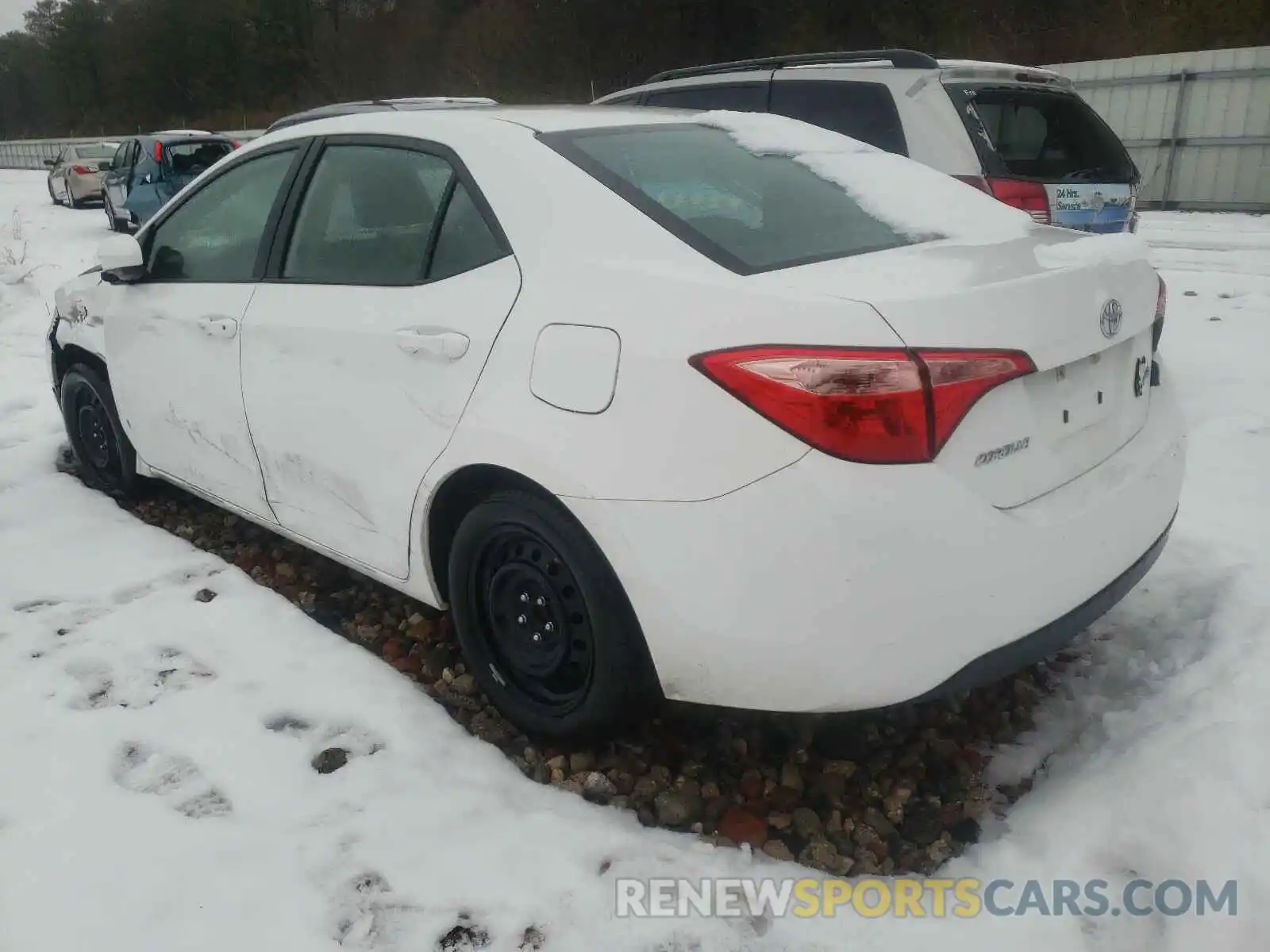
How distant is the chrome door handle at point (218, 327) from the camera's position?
3258mm

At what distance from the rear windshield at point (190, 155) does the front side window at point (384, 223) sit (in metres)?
13.2

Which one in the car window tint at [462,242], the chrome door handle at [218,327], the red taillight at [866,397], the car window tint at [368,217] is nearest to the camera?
the red taillight at [866,397]

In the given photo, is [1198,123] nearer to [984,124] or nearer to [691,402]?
[984,124]

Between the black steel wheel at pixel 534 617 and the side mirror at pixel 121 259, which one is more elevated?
the side mirror at pixel 121 259

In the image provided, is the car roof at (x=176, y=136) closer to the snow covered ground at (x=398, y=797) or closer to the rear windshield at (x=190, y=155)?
the rear windshield at (x=190, y=155)

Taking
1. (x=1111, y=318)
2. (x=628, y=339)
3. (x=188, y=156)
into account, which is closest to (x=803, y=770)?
(x=628, y=339)

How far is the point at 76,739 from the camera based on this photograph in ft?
8.76

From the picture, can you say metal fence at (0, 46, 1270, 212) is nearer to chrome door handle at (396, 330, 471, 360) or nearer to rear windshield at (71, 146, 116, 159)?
chrome door handle at (396, 330, 471, 360)

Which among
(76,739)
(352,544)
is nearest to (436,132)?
(352,544)

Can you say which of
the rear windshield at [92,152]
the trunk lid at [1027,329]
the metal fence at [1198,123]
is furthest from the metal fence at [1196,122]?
the rear windshield at [92,152]

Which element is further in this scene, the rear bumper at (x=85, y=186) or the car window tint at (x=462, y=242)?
the rear bumper at (x=85, y=186)

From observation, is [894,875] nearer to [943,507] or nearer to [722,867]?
[722,867]

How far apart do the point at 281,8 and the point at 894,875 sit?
6301cm

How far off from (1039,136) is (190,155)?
1354 cm
